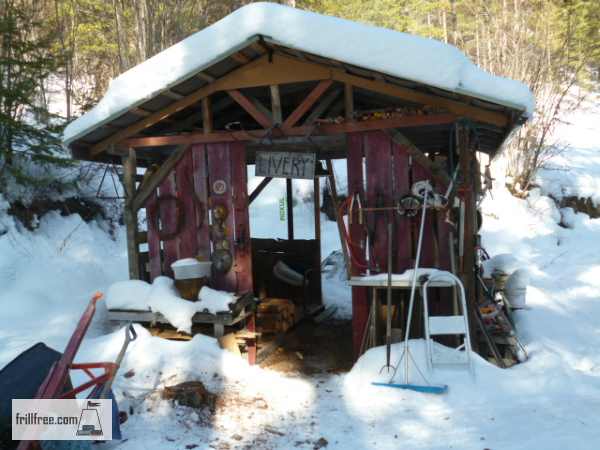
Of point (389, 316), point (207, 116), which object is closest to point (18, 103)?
point (207, 116)

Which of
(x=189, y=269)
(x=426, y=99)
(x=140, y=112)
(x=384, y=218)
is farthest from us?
(x=140, y=112)

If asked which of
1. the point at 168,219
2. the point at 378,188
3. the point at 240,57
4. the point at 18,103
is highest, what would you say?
the point at 18,103

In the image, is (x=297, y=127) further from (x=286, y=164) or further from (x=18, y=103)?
(x=18, y=103)

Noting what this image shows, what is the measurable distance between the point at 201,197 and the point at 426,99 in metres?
3.40

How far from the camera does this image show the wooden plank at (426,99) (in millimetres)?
5438

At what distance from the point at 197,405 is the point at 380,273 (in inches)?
107

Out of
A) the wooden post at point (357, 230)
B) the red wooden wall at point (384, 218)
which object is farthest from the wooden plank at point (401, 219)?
the wooden post at point (357, 230)

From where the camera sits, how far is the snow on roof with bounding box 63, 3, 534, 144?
16.1ft

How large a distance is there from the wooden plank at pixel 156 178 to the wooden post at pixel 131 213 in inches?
3.6

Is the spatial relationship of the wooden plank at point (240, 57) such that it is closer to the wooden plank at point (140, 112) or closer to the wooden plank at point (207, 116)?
the wooden plank at point (207, 116)

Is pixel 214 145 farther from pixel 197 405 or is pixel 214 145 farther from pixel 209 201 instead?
pixel 197 405

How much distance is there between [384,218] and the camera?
606cm

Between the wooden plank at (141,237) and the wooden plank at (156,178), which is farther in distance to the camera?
the wooden plank at (141,237)

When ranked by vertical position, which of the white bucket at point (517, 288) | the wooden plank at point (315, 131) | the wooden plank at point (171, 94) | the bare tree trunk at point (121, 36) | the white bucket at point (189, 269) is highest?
the bare tree trunk at point (121, 36)
